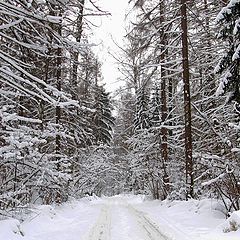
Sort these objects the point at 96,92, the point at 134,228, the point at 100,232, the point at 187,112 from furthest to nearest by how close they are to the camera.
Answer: the point at 96,92, the point at 187,112, the point at 134,228, the point at 100,232

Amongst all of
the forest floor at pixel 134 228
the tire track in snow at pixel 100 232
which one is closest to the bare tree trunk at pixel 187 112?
the forest floor at pixel 134 228

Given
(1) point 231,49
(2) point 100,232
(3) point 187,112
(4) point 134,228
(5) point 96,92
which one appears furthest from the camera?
(5) point 96,92

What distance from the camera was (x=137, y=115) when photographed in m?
36.4

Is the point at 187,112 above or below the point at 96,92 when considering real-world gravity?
below

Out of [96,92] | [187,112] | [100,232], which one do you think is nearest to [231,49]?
[187,112]

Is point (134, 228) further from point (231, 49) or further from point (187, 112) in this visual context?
point (187, 112)

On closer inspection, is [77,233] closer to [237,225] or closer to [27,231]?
[27,231]

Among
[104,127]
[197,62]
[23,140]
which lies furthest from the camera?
[104,127]

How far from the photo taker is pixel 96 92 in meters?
19.5

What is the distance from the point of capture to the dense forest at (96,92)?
6.68 meters

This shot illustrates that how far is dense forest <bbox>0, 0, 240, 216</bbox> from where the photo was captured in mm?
6680

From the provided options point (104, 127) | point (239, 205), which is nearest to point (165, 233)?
point (239, 205)

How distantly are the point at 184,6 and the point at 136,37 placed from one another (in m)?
2.38

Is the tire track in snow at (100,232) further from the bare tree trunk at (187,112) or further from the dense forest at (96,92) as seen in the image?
the bare tree trunk at (187,112)
